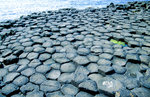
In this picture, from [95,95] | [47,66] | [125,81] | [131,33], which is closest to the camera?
[95,95]

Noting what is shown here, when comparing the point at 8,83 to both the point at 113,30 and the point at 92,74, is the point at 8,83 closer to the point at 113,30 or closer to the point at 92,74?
the point at 92,74

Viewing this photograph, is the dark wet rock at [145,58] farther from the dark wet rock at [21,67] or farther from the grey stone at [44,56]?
the dark wet rock at [21,67]

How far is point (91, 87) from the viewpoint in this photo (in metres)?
1.32

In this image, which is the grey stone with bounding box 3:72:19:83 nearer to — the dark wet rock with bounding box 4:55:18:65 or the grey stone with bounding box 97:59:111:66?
the dark wet rock with bounding box 4:55:18:65

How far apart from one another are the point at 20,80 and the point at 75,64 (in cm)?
76

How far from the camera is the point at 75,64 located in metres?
1.74

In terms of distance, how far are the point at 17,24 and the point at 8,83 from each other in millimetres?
2438

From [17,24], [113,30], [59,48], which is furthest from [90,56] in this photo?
[17,24]

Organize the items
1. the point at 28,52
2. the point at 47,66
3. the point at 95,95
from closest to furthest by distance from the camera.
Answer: the point at 95,95 → the point at 47,66 → the point at 28,52

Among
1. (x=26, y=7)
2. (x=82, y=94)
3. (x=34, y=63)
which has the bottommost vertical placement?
(x=82, y=94)

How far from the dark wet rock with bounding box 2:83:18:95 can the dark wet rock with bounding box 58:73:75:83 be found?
53 cm

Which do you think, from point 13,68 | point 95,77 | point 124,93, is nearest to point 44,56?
point 13,68

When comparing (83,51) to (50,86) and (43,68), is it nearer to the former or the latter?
(43,68)

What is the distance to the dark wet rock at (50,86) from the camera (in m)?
1.36
